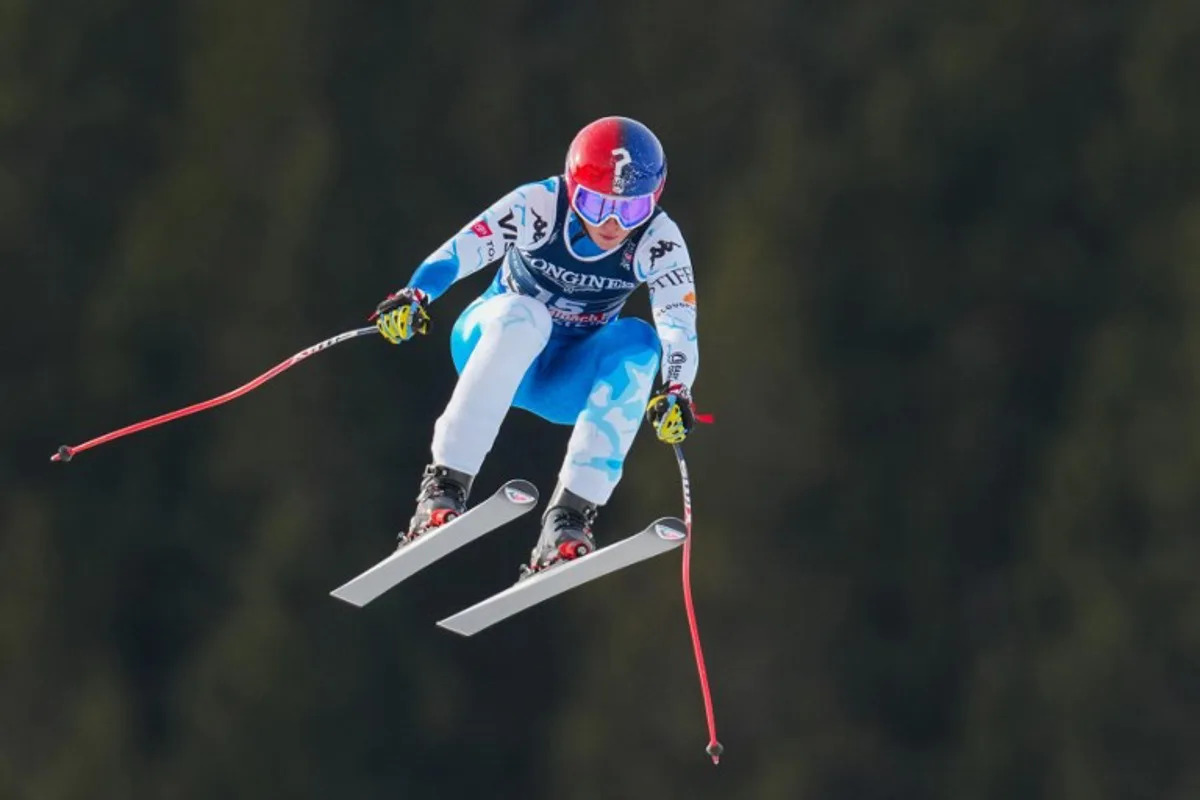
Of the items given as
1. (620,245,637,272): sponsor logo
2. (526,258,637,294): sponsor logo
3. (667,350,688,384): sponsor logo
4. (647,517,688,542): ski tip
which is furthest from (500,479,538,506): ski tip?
(620,245,637,272): sponsor logo

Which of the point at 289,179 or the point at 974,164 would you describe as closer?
the point at 289,179

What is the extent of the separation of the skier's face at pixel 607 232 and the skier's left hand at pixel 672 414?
63 cm

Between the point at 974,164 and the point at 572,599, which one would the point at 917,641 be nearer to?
the point at 572,599

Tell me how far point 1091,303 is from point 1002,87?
9.36ft

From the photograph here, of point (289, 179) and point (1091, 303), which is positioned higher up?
point (289, 179)

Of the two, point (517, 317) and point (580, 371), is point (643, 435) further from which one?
point (517, 317)

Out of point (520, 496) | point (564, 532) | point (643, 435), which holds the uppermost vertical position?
point (643, 435)

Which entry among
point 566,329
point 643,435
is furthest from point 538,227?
point 643,435

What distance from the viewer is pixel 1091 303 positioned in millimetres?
33469

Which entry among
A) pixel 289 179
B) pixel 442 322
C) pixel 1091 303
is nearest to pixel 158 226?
pixel 289 179

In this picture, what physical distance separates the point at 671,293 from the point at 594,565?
1.07 metres

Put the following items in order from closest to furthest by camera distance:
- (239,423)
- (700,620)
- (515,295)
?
Result: (515,295) → (700,620) → (239,423)

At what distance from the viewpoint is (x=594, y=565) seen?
10430 mm

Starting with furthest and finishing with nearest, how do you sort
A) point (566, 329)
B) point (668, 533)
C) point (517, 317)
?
point (566, 329) → point (517, 317) → point (668, 533)
